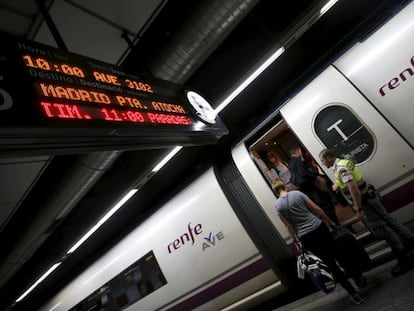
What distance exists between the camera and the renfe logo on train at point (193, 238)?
14.8 ft

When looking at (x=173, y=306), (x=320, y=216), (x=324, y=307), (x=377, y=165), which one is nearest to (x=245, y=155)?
(x=320, y=216)

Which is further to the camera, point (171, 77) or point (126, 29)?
point (171, 77)

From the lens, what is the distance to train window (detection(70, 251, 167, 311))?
5.30 meters

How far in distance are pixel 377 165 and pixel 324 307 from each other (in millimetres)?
1658

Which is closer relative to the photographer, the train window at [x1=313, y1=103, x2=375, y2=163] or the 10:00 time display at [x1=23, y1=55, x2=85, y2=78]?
the 10:00 time display at [x1=23, y1=55, x2=85, y2=78]

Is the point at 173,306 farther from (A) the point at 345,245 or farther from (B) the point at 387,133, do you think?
(B) the point at 387,133

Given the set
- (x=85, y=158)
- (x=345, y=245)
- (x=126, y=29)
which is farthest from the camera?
(x=85, y=158)

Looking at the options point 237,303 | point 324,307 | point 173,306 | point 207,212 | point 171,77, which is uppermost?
point 171,77

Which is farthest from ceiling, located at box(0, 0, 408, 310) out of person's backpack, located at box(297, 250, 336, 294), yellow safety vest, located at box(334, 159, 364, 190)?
person's backpack, located at box(297, 250, 336, 294)

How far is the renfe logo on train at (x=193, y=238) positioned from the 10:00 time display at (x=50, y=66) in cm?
320

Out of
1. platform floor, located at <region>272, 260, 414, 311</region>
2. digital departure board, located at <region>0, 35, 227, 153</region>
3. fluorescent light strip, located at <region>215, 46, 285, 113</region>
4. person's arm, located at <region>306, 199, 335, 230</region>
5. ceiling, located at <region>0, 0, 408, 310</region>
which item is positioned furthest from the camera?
fluorescent light strip, located at <region>215, 46, 285, 113</region>

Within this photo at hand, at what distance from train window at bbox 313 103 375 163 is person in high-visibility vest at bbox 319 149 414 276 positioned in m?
0.24

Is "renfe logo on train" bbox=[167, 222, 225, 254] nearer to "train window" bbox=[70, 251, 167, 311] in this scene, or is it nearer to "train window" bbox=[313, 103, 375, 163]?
"train window" bbox=[70, 251, 167, 311]

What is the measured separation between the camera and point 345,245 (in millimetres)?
3113
